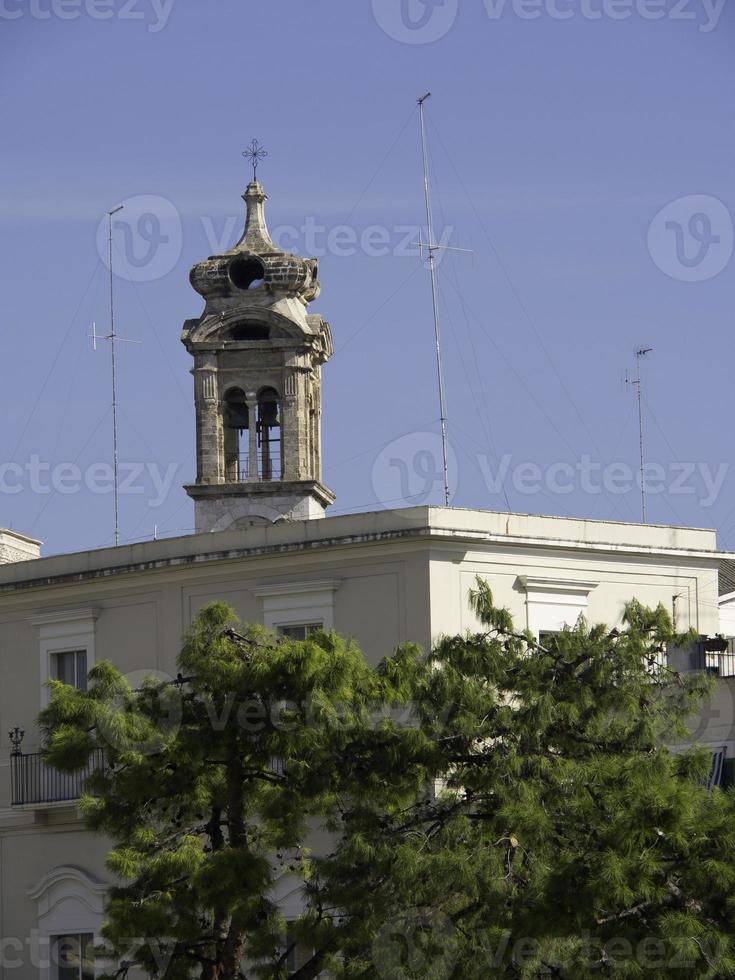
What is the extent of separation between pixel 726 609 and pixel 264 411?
15.6 metres

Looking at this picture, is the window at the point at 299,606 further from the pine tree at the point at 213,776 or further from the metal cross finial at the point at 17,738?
the pine tree at the point at 213,776

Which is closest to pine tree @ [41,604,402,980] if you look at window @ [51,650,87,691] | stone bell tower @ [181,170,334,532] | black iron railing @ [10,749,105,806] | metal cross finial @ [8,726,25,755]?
black iron railing @ [10,749,105,806]

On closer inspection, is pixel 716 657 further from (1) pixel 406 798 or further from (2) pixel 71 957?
(1) pixel 406 798

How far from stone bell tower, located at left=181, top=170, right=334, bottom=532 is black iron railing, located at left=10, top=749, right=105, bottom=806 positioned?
54.2ft

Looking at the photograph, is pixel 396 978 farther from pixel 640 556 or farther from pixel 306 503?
pixel 306 503

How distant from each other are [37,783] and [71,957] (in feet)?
8.46

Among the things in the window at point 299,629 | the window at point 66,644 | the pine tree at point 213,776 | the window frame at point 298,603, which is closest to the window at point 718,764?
the window frame at point 298,603

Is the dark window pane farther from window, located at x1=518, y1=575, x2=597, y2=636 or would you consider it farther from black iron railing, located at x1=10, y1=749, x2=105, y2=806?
window, located at x1=518, y1=575, x2=597, y2=636

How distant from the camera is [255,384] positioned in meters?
56.8

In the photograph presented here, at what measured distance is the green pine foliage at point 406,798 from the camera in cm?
2580

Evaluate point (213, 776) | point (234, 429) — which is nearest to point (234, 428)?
point (234, 429)

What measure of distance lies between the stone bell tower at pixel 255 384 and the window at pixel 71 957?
1764cm

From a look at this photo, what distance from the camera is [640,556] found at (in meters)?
39.4

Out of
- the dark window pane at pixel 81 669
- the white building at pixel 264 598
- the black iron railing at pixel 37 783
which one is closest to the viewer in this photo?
the white building at pixel 264 598
